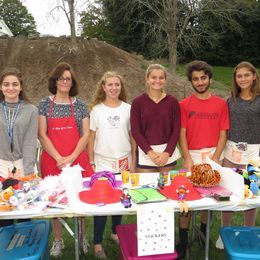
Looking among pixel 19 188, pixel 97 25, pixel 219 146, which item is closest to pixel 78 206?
pixel 19 188

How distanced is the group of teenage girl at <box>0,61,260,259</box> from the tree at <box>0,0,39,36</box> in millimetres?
44382

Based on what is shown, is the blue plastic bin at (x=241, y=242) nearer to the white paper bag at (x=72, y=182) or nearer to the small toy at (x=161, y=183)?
the small toy at (x=161, y=183)

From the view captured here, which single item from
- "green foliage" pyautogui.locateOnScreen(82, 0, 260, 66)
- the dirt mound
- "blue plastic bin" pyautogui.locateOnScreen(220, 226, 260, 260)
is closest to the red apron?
"blue plastic bin" pyautogui.locateOnScreen(220, 226, 260, 260)

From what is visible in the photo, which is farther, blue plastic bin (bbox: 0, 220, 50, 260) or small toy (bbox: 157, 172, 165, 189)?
small toy (bbox: 157, 172, 165, 189)

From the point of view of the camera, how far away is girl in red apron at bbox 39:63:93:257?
10.6ft

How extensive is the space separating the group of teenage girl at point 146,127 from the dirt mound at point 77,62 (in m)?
9.41

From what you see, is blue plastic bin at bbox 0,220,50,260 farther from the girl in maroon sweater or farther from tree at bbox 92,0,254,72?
tree at bbox 92,0,254,72

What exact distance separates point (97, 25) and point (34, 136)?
90.7 ft

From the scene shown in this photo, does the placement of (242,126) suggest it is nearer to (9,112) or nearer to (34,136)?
(34,136)

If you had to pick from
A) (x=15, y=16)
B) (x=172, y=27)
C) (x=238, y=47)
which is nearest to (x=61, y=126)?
(x=172, y=27)

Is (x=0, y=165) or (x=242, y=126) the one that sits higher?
(x=242, y=126)

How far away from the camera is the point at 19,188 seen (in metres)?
2.57

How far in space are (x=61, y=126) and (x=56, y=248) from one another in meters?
1.16

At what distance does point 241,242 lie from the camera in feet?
8.68
